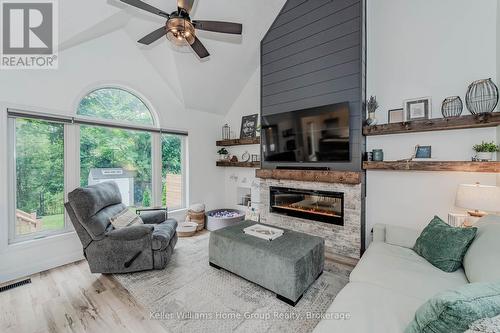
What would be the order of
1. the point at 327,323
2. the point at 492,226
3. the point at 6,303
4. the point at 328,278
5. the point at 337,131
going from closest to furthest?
the point at 327,323, the point at 492,226, the point at 6,303, the point at 328,278, the point at 337,131

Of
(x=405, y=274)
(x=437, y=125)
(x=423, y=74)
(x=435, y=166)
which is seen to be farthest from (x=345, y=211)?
(x=423, y=74)

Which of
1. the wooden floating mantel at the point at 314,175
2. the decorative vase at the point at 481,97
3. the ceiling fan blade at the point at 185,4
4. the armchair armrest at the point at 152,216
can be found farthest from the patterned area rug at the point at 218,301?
the ceiling fan blade at the point at 185,4

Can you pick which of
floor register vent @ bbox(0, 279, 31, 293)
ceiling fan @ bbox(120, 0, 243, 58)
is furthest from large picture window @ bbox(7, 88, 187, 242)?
ceiling fan @ bbox(120, 0, 243, 58)

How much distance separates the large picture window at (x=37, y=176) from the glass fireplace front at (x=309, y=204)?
3.25 m

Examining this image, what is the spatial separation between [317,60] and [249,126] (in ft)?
6.00

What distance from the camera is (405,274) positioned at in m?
1.69

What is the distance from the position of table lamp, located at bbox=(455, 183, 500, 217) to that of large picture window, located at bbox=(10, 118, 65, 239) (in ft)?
16.1

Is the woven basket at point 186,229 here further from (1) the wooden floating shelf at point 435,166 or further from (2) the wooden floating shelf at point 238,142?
(1) the wooden floating shelf at point 435,166

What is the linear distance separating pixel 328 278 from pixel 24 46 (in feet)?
15.3

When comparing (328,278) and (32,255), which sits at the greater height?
(32,255)

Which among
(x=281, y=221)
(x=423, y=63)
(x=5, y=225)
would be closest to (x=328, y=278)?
(x=281, y=221)

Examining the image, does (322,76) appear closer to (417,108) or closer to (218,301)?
(417,108)

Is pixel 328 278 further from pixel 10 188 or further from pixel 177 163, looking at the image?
pixel 10 188

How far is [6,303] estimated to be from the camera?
2090mm
